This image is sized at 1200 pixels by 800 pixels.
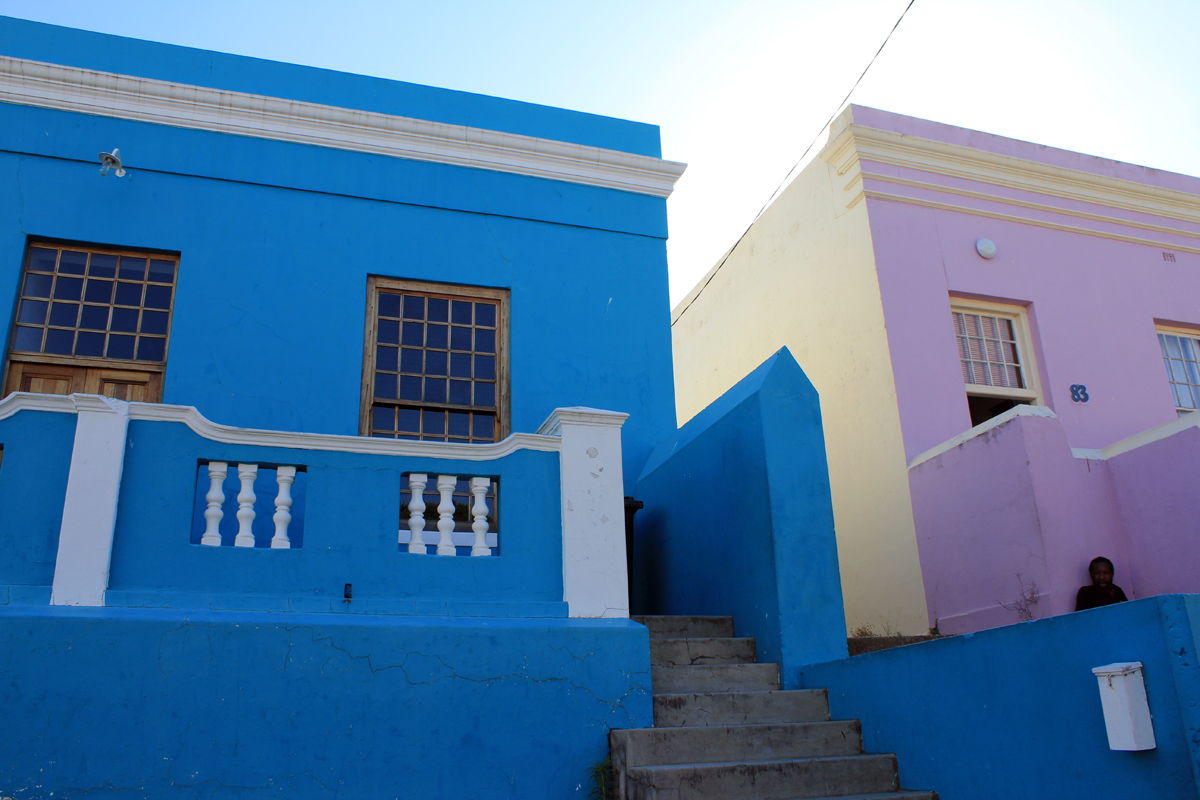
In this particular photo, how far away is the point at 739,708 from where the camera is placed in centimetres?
549

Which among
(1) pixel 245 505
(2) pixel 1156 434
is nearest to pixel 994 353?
(2) pixel 1156 434

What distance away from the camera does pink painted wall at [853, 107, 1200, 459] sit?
8.97m

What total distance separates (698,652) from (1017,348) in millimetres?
5509

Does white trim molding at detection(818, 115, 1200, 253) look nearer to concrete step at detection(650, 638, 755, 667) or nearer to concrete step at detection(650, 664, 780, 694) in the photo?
concrete step at detection(650, 638, 755, 667)

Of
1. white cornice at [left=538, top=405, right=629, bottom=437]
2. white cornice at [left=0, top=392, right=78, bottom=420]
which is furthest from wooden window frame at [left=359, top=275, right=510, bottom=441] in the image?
white cornice at [left=0, top=392, right=78, bottom=420]

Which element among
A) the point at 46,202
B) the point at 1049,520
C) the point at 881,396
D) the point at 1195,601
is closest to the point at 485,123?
the point at 46,202

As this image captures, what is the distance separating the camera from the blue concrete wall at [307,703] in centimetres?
450

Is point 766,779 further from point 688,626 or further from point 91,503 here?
point 91,503

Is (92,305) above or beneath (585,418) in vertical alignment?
above

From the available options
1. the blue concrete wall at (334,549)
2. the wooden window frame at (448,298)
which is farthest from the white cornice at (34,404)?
the wooden window frame at (448,298)

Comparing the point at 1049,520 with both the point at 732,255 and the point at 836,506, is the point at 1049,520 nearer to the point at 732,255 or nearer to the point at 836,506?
the point at 836,506

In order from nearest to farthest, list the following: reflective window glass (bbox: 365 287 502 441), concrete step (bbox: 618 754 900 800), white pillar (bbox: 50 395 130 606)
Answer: concrete step (bbox: 618 754 900 800) < white pillar (bbox: 50 395 130 606) < reflective window glass (bbox: 365 287 502 441)

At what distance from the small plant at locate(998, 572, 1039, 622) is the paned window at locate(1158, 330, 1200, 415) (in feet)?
13.8

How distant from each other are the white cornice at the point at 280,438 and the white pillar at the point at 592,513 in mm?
161
